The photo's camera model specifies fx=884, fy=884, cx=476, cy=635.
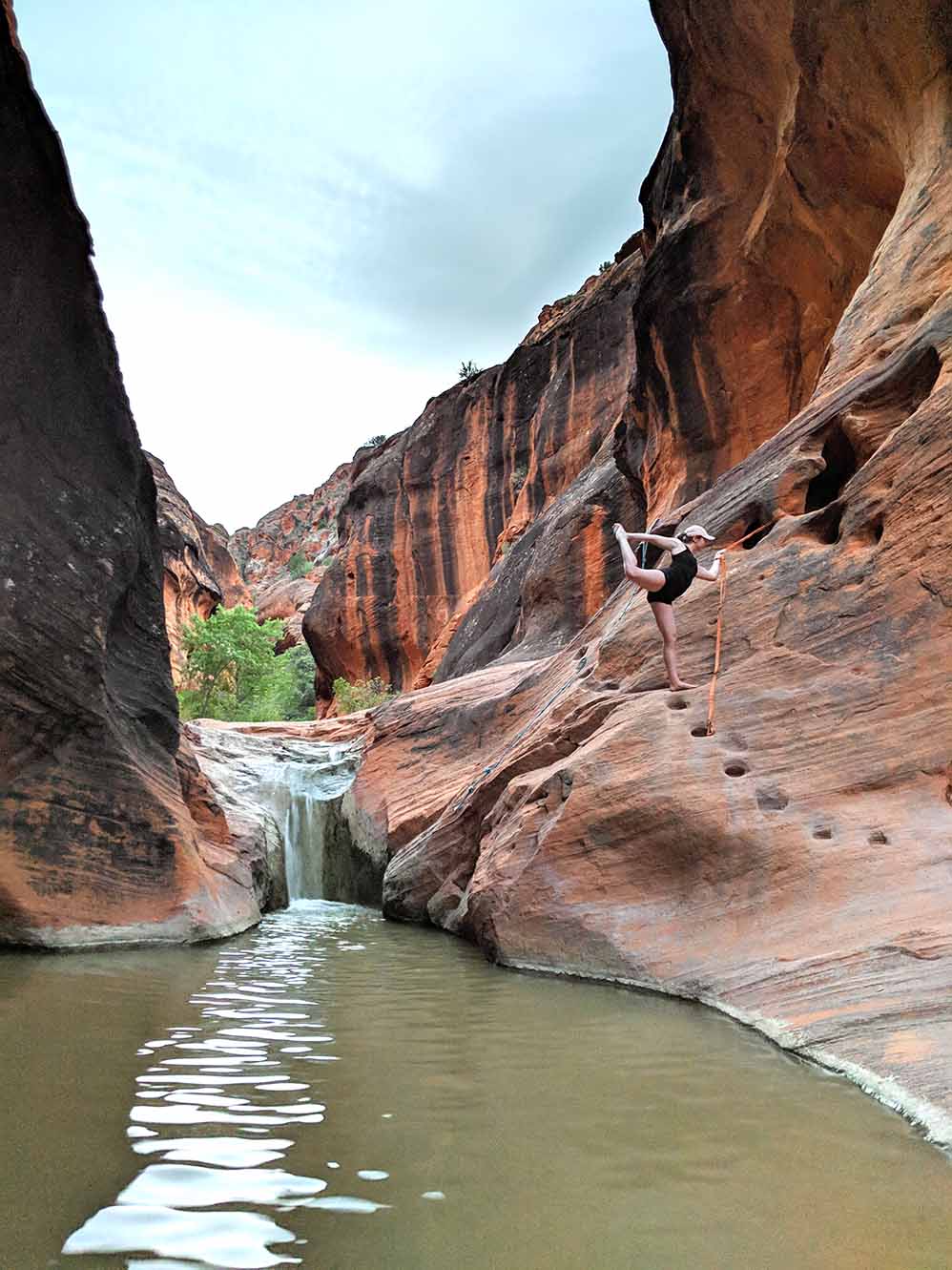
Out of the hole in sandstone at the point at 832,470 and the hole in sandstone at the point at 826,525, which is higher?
the hole in sandstone at the point at 832,470

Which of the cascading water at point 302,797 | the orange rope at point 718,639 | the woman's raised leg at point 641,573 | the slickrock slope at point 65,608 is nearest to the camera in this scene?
the orange rope at point 718,639

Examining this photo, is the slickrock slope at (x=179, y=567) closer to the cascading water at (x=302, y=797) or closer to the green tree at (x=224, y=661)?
the green tree at (x=224, y=661)

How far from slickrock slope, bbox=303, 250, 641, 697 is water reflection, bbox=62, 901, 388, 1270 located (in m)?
13.8

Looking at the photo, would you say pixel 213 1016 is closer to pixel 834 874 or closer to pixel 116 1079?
pixel 116 1079

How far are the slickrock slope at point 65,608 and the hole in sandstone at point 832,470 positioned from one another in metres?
6.78

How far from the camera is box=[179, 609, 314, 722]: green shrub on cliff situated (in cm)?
3170

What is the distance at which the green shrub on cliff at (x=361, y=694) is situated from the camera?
2943 cm

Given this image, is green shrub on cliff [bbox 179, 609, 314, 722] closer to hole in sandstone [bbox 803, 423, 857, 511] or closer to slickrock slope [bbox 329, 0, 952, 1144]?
slickrock slope [bbox 329, 0, 952, 1144]

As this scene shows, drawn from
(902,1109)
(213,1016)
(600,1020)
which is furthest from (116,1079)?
(902,1109)

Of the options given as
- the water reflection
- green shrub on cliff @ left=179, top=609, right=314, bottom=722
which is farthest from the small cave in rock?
green shrub on cliff @ left=179, top=609, right=314, bottom=722

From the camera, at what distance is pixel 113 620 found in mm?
9156

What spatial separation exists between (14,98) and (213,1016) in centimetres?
802

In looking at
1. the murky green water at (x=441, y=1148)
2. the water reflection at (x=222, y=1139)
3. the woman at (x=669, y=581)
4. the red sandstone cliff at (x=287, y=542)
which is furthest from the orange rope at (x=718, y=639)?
the red sandstone cliff at (x=287, y=542)

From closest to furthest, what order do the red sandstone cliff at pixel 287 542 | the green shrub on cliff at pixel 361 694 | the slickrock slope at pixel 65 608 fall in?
1. the slickrock slope at pixel 65 608
2. the green shrub on cliff at pixel 361 694
3. the red sandstone cliff at pixel 287 542
